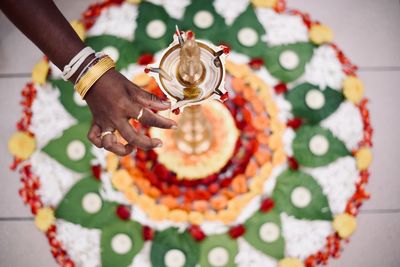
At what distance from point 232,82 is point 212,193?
32 centimetres

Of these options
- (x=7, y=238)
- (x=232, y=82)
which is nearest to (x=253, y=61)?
(x=232, y=82)

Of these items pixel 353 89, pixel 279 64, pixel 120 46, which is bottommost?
pixel 353 89

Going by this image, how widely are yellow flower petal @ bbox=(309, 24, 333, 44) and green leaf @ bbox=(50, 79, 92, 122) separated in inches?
27.5

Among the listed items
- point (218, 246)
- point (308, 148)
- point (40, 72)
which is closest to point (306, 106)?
point (308, 148)

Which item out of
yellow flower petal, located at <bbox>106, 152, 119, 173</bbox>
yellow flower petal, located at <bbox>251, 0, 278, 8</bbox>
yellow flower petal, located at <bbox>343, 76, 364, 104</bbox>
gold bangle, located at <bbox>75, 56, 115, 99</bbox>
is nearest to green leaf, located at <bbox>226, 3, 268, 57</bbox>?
yellow flower petal, located at <bbox>251, 0, 278, 8</bbox>

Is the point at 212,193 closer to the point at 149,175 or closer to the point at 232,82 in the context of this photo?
the point at 149,175

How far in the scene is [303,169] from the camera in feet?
3.58

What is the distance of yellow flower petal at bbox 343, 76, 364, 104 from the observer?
1.12 m

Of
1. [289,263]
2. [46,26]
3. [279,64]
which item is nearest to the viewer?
[46,26]

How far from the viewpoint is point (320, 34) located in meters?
1.17

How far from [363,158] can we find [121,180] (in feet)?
2.23

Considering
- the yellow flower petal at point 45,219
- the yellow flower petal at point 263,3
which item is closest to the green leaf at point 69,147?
the yellow flower petal at point 45,219

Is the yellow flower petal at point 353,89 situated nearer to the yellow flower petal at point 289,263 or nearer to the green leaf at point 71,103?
the yellow flower petal at point 289,263

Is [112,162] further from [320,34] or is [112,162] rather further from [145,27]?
[320,34]
